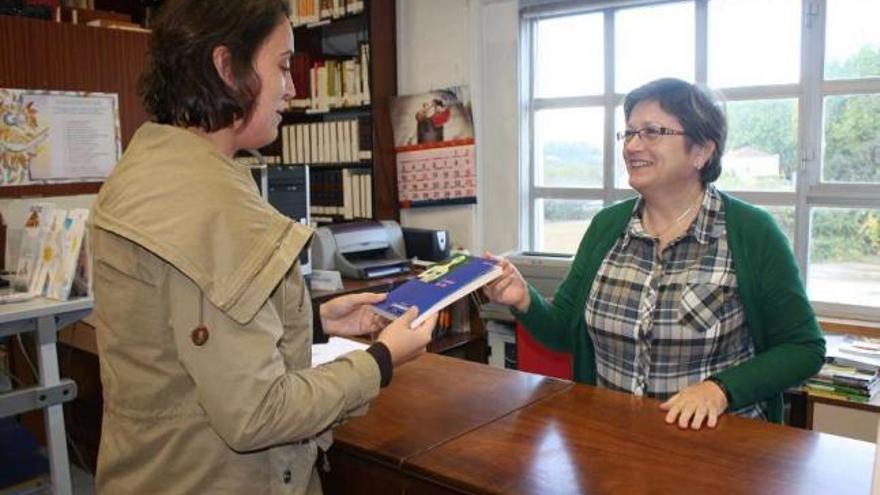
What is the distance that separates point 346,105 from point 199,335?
11.9 feet

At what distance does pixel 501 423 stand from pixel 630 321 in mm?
553

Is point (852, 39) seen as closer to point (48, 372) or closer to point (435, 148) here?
point (435, 148)

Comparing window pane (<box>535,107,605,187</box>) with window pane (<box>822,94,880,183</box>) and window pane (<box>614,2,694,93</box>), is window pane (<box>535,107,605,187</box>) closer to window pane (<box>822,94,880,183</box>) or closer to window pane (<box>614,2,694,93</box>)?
window pane (<box>614,2,694,93</box>)

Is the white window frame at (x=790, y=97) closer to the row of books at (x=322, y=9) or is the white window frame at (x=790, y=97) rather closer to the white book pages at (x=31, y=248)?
the row of books at (x=322, y=9)

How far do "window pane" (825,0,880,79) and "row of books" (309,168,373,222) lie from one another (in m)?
2.48

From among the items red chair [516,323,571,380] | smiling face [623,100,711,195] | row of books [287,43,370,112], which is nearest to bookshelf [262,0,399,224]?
row of books [287,43,370,112]

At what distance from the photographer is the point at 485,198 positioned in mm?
4188

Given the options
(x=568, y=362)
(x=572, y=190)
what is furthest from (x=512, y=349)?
(x=572, y=190)

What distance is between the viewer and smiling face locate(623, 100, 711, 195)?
5.87 ft

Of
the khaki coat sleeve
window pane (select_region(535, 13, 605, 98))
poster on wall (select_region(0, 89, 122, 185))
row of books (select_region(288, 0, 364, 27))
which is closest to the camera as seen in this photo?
the khaki coat sleeve

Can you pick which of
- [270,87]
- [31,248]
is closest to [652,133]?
[270,87]

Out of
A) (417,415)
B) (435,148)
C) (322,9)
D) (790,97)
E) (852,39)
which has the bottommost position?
(417,415)

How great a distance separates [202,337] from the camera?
2.92ft

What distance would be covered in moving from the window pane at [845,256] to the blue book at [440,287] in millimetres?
2258
